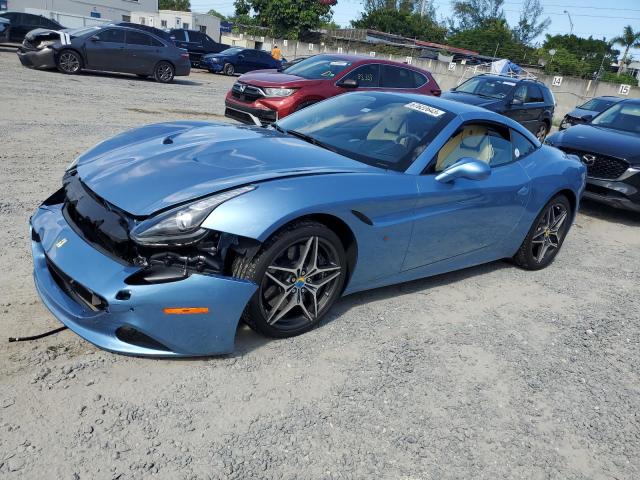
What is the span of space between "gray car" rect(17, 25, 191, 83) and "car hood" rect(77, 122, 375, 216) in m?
12.7

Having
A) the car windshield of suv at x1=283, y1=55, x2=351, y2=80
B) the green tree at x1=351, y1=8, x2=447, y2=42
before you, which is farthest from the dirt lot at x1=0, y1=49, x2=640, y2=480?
the green tree at x1=351, y1=8, x2=447, y2=42

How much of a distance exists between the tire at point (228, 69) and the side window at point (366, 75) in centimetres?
1337

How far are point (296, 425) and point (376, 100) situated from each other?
278 cm

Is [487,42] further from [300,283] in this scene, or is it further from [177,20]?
[300,283]

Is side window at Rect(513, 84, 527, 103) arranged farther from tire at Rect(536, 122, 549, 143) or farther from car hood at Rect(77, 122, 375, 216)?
car hood at Rect(77, 122, 375, 216)

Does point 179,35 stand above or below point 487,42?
below

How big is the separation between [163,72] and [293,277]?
15192mm

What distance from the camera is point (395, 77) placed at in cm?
1098

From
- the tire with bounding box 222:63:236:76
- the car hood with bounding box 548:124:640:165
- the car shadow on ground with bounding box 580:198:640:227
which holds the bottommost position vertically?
the car shadow on ground with bounding box 580:198:640:227

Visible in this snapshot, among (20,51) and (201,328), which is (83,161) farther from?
(20,51)

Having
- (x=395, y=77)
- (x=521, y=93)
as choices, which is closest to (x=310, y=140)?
(x=395, y=77)

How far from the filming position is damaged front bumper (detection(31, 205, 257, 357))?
262cm

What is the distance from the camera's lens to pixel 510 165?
14.9 feet

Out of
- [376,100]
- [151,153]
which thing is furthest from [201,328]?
[376,100]
